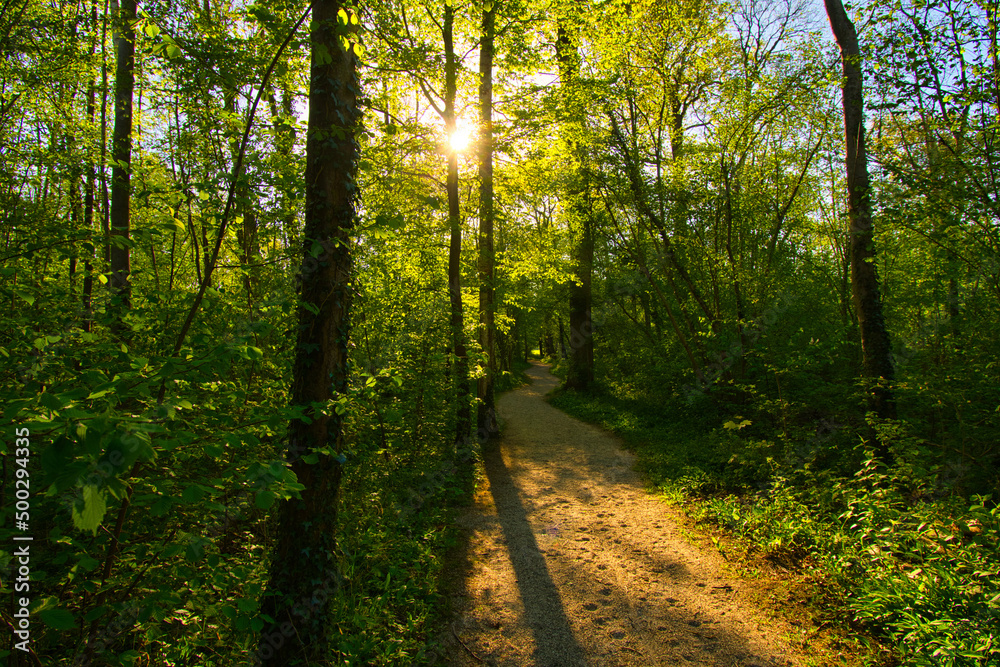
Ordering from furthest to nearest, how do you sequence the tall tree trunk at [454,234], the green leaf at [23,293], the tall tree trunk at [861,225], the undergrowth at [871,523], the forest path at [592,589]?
the tall tree trunk at [454,234], the tall tree trunk at [861,225], the forest path at [592,589], the undergrowth at [871,523], the green leaf at [23,293]

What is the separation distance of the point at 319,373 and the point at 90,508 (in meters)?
1.82

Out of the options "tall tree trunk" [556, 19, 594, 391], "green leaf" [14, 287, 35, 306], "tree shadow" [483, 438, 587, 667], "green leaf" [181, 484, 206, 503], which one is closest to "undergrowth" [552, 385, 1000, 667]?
"tree shadow" [483, 438, 587, 667]

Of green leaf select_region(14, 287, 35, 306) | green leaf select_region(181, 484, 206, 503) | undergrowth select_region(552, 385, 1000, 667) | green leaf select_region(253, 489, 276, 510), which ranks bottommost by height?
undergrowth select_region(552, 385, 1000, 667)

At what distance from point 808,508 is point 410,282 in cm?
651

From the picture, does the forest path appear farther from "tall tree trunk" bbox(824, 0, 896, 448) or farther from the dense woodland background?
"tall tree trunk" bbox(824, 0, 896, 448)

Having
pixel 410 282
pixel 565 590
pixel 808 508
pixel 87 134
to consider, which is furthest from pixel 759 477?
pixel 87 134

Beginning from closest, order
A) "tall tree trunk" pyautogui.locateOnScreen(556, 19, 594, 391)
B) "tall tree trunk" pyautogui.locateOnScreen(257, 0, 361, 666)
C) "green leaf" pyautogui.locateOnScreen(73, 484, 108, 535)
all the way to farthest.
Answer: "green leaf" pyautogui.locateOnScreen(73, 484, 108, 535), "tall tree trunk" pyautogui.locateOnScreen(257, 0, 361, 666), "tall tree trunk" pyautogui.locateOnScreen(556, 19, 594, 391)

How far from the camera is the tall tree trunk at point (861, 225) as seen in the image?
6.02 m

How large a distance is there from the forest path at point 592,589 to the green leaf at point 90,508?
10.2 ft

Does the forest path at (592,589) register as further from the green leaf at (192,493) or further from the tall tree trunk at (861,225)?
the tall tree trunk at (861,225)

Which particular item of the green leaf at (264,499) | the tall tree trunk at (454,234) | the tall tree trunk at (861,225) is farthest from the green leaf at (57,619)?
the tall tree trunk at (861,225)

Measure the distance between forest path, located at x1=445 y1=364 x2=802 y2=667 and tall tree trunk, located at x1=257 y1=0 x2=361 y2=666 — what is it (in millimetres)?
1237

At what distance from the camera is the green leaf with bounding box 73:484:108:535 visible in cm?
113

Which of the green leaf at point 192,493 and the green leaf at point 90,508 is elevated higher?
the green leaf at point 90,508
